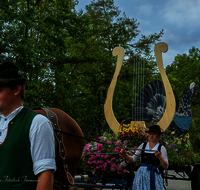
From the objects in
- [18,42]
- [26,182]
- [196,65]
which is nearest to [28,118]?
[26,182]

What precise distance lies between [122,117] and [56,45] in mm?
8562

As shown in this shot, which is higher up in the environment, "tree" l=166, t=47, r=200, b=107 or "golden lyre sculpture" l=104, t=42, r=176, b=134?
"tree" l=166, t=47, r=200, b=107

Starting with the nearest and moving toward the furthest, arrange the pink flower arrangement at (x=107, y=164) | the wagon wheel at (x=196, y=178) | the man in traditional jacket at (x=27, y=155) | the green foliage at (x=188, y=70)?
the man in traditional jacket at (x=27, y=155) → the pink flower arrangement at (x=107, y=164) → the wagon wheel at (x=196, y=178) → the green foliage at (x=188, y=70)

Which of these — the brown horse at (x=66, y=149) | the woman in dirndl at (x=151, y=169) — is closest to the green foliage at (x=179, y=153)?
the woman in dirndl at (x=151, y=169)

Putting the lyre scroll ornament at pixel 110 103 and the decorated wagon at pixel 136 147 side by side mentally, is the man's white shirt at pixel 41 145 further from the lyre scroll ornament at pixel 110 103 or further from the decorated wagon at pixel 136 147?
the lyre scroll ornament at pixel 110 103

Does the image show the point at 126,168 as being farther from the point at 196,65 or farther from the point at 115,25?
the point at 196,65

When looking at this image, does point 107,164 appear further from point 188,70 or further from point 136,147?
point 188,70

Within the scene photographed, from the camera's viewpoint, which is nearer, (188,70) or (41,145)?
(41,145)

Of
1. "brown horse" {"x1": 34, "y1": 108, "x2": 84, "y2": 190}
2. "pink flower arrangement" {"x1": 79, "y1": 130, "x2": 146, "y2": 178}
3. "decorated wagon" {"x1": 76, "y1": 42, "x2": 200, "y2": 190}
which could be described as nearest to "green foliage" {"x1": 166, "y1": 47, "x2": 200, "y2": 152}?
"decorated wagon" {"x1": 76, "y1": 42, "x2": 200, "y2": 190}

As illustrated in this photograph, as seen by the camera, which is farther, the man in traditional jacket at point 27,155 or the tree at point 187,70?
the tree at point 187,70

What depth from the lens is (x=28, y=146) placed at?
150 centimetres

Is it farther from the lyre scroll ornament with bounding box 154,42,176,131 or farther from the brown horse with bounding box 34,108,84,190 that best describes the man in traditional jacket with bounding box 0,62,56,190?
the lyre scroll ornament with bounding box 154,42,176,131

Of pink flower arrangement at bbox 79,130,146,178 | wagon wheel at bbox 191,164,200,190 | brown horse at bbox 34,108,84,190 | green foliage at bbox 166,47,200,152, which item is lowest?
wagon wheel at bbox 191,164,200,190

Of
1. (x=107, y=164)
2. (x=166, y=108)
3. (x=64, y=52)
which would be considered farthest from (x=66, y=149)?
(x=64, y=52)
